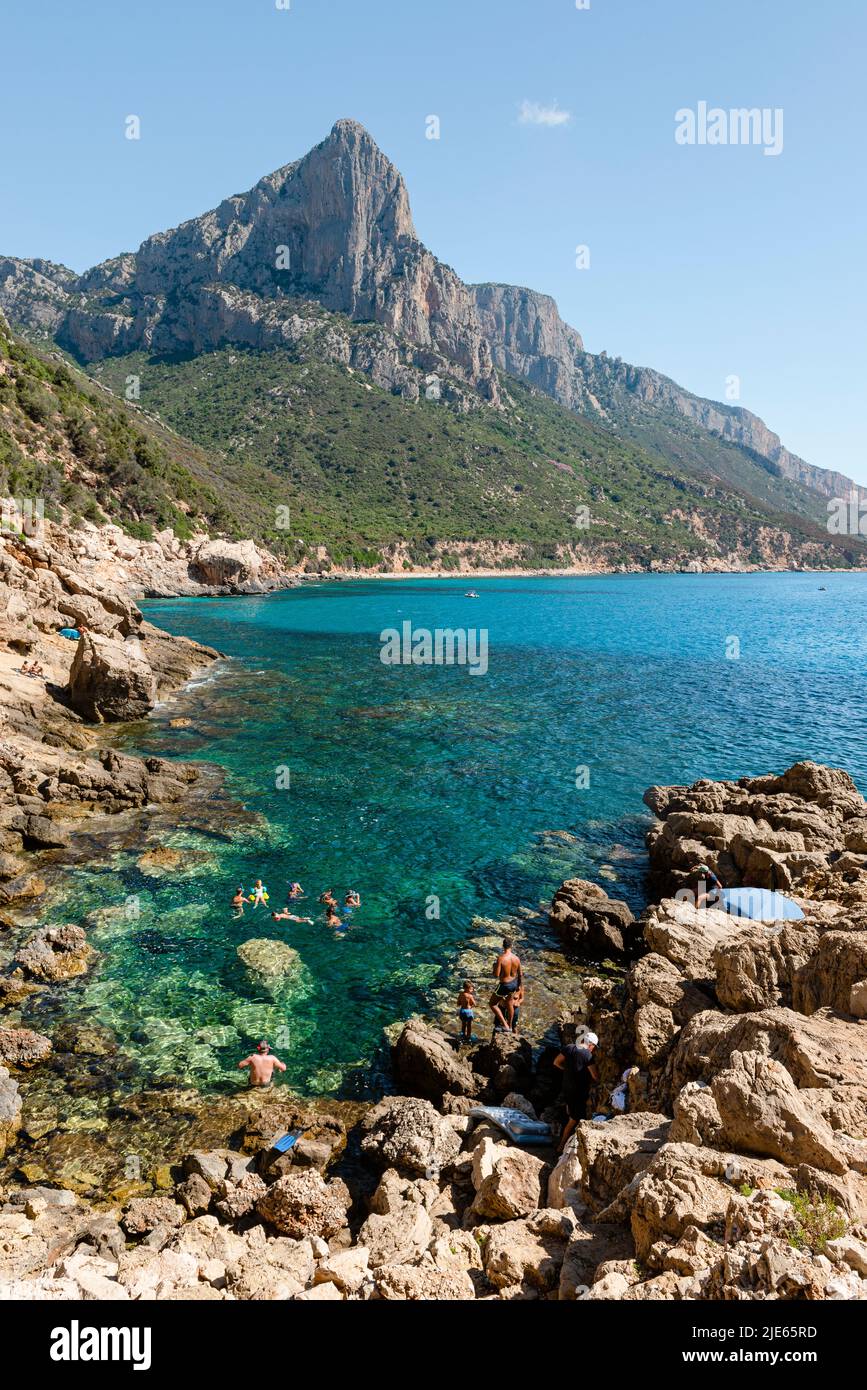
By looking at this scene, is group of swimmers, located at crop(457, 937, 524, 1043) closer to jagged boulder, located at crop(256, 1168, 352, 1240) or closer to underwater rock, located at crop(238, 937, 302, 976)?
underwater rock, located at crop(238, 937, 302, 976)

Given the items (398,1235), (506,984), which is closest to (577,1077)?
(506,984)

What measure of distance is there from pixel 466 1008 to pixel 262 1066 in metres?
4.12

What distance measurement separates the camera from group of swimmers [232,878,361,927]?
18453mm

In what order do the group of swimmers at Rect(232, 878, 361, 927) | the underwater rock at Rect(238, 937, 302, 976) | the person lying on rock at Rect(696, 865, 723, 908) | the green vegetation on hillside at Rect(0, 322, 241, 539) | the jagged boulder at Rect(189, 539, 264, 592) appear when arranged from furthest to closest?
the jagged boulder at Rect(189, 539, 264, 592) < the green vegetation on hillside at Rect(0, 322, 241, 539) < the group of swimmers at Rect(232, 878, 361, 927) < the person lying on rock at Rect(696, 865, 723, 908) < the underwater rock at Rect(238, 937, 302, 976)

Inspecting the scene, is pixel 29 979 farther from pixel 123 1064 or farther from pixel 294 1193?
pixel 294 1193

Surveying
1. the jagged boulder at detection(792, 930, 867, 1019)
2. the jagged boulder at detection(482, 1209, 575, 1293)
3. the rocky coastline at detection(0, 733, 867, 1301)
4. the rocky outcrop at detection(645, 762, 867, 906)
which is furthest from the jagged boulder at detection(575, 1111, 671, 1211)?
the rocky outcrop at detection(645, 762, 867, 906)

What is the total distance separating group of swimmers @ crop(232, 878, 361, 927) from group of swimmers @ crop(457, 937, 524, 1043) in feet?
14.5

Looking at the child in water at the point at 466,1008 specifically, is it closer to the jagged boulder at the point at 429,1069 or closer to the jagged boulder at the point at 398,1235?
the jagged boulder at the point at 429,1069

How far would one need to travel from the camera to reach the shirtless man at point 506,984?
14695mm

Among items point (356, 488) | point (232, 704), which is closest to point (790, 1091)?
point (232, 704)

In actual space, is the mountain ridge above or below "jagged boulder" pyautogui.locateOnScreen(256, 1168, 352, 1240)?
above

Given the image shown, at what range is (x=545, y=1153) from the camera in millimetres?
10984

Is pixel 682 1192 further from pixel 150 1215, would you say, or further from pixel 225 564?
pixel 225 564

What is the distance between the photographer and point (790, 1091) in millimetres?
7766
